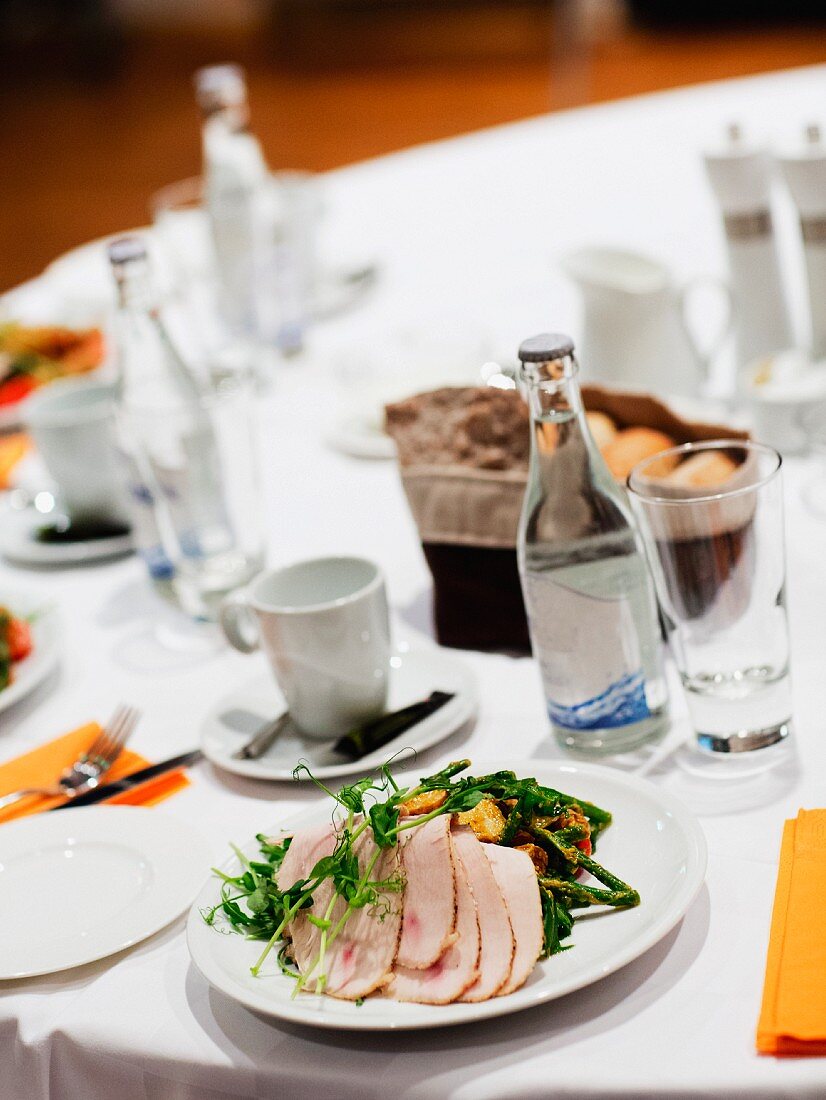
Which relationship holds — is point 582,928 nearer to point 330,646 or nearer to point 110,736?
point 330,646

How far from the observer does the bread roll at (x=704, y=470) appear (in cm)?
98

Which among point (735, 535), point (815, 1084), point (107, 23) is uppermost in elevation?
point (107, 23)

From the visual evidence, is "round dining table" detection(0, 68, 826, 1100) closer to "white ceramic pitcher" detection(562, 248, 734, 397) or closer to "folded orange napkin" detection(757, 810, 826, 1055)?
"folded orange napkin" detection(757, 810, 826, 1055)

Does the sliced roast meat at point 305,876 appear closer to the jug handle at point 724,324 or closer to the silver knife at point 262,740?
the silver knife at point 262,740

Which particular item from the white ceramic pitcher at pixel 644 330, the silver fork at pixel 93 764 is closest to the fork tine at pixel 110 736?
the silver fork at pixel 93 764

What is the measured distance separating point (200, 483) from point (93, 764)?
1.20 ft

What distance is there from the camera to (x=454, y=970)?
0.70 meters

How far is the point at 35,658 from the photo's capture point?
125cm

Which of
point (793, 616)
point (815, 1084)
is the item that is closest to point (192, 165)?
point (793, 616)

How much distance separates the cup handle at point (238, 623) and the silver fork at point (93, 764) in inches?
4.4

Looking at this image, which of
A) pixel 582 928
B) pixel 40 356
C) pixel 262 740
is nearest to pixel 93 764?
pixel 262 740

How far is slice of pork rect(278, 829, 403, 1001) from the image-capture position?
714 mm

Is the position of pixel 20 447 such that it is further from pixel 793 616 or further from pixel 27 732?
pixel 793 616

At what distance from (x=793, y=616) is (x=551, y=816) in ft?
1.27
